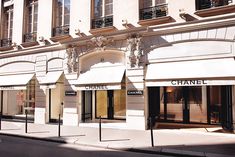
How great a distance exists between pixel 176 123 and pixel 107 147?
17.9 feet

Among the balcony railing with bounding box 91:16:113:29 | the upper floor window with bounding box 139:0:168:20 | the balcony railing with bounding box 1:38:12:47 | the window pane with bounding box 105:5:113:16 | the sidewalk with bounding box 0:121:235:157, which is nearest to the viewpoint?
the sidewalk with bounding box 0:121:235:157

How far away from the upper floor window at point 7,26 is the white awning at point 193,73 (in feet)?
38.6

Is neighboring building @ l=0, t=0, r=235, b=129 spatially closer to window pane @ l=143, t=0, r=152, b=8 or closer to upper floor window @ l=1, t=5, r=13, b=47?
window pane @ l=143, t=0, r=152, b=8

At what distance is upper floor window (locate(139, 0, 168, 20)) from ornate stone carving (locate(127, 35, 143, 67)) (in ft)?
4.09

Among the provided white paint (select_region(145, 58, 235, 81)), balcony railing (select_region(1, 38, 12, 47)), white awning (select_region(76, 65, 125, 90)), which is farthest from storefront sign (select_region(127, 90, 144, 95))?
balcony railing (select_region(1, 38, 12, 47))

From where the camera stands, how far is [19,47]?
1627cm

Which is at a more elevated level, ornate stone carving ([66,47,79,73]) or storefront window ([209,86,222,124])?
ornate stone carving ([66,47,79,73])

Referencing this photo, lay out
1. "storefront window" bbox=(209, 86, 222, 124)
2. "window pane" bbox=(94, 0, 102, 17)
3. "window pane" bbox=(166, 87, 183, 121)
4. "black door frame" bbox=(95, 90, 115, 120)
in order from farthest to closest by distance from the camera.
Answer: "black door frame" bbox=(95, 90, 115, 120) → "window pane" bbox=(94, 0, 102, 17) → "window pane" bbox=(166, 87, 183, 121) → "storefront window" bbox=(209, 86, 222, 124)

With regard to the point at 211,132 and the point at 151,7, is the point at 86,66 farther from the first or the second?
the point at 211,132

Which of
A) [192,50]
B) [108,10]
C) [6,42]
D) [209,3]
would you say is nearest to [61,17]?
[108,10]

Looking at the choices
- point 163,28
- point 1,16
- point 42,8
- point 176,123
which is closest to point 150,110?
point 176,123

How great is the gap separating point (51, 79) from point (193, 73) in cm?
830

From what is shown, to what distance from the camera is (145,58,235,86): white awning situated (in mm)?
9453

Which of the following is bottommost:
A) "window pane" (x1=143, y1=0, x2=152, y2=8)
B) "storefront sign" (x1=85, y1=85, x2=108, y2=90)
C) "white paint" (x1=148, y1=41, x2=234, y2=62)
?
"storefront sign" (x1=85, y1=85, x2=108, y2=90)
